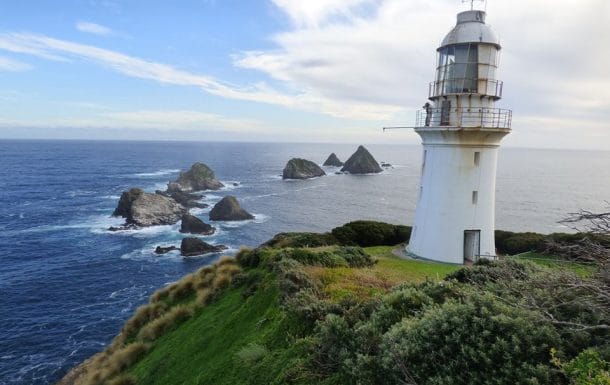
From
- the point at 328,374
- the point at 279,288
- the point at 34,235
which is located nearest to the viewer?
the point at 328,374

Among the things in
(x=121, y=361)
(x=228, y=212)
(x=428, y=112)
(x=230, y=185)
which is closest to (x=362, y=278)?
(x=121, y=361)

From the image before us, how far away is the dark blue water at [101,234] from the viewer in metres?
27.6

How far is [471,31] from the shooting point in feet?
53.0

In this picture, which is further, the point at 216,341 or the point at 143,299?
the point at 143,299

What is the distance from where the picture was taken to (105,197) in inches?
2985

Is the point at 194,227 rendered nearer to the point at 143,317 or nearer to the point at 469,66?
the point at 143,317

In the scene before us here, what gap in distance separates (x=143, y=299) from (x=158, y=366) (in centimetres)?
2439

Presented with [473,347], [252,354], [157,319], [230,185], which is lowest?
[230,185]

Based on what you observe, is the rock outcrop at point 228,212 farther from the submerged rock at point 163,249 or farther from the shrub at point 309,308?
the shrub at point 309,308

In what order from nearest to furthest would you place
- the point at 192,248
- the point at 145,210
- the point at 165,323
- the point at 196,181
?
the point at 165,323 → the point at 192,248 → the point at 145,210 → the point at 196,181

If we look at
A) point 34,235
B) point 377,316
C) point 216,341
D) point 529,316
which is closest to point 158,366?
point 216,341

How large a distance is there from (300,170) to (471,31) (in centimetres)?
9334

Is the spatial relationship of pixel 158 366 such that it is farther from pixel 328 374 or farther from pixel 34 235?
pixel 34 235

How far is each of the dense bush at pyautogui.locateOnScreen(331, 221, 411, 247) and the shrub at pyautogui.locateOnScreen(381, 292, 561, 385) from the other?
686 inches
